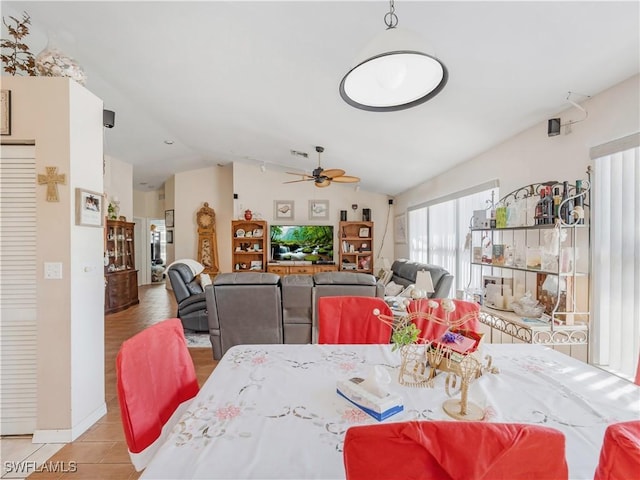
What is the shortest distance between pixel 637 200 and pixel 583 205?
0.91 ft

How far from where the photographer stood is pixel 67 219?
76.2 inches

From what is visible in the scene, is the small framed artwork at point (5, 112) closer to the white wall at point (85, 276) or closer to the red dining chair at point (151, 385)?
the white wall at point (85, 276)

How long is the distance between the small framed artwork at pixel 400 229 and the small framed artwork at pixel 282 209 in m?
2.60

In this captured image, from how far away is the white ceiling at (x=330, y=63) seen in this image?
5.03ft

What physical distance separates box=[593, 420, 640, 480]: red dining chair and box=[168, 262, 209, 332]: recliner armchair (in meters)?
3.86

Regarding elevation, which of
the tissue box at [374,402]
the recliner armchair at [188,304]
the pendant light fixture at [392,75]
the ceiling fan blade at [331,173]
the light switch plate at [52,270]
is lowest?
the recliner armchair at [188,304]

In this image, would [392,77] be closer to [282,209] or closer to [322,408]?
[322,408]

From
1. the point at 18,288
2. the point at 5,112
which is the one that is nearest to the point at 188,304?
the point at 18,288

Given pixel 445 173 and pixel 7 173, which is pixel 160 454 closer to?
pixel 7 173

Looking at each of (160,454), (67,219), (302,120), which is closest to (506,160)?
(302,120)

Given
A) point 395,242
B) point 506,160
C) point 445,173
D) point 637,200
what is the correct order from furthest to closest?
1. point 395,242
2. point 445,173
3. point 506,160
4. point 637,200

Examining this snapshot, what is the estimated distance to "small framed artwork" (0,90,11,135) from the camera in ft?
6.16

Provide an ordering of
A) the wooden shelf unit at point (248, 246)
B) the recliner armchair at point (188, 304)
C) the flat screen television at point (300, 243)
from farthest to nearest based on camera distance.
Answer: the flat screen television at point (300, 243), the wooden shelf unit at point (248, 246), the recliner armchair at point (188, 304)

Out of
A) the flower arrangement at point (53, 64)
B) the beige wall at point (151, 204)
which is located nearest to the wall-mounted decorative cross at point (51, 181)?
the flower arrangement at point (53, 64)
